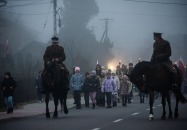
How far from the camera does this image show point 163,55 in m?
19.1

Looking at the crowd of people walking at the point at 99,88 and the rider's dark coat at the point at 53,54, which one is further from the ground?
the rider's dark coat at the point at 53,54

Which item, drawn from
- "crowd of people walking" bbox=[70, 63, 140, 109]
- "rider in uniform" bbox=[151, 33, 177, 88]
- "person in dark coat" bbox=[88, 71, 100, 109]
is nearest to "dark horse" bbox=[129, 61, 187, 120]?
"rider in uniform" bbox=[151, 33, 177, 88]

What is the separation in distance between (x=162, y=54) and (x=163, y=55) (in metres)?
0.08

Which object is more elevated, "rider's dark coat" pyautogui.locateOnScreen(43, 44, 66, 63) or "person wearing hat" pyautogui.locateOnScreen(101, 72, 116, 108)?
"rider's dark coat" pyautogui.locateOnScreen(43, 44, 66, 63)

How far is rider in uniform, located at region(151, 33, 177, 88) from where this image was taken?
19.0 metres

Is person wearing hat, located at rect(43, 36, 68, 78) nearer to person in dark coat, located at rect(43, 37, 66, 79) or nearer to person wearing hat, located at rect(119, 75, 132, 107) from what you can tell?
person in dark coat, located at rect(43, 37, 66, 79)

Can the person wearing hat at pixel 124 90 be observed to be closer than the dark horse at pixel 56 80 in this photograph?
No

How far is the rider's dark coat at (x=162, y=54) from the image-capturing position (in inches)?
750

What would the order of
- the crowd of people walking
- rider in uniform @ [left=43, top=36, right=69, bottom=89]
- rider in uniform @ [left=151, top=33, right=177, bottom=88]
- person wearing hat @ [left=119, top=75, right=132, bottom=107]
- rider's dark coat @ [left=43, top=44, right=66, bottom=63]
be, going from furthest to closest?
person wearing hat @ [left=119, top=75, right=132, bottom=107], the crowd of people walking, rider's dark coat @ [left=43, top=44, right=66, bottom=63], rider in uniform @ [left=43, top=36, right=69, bottom=89], rider in uniform @ [left=151, top=33, right=177, bottom=88]

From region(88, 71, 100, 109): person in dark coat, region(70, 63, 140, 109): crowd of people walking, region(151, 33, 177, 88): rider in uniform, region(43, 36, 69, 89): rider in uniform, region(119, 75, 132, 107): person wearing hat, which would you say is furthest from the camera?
region(119, 75, 132, 107): person wearing hat

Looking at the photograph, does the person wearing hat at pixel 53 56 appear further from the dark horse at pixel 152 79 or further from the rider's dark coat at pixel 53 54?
the dark horse at pixel 152 79

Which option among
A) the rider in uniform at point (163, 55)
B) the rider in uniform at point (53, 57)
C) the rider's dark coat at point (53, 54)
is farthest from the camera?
the rider's dark coat at point (53, 54)

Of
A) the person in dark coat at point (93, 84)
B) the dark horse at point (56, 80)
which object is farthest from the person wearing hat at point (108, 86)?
the dark horse at point (56, 80)

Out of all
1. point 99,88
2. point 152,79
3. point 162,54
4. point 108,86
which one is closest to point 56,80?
point 152,79
